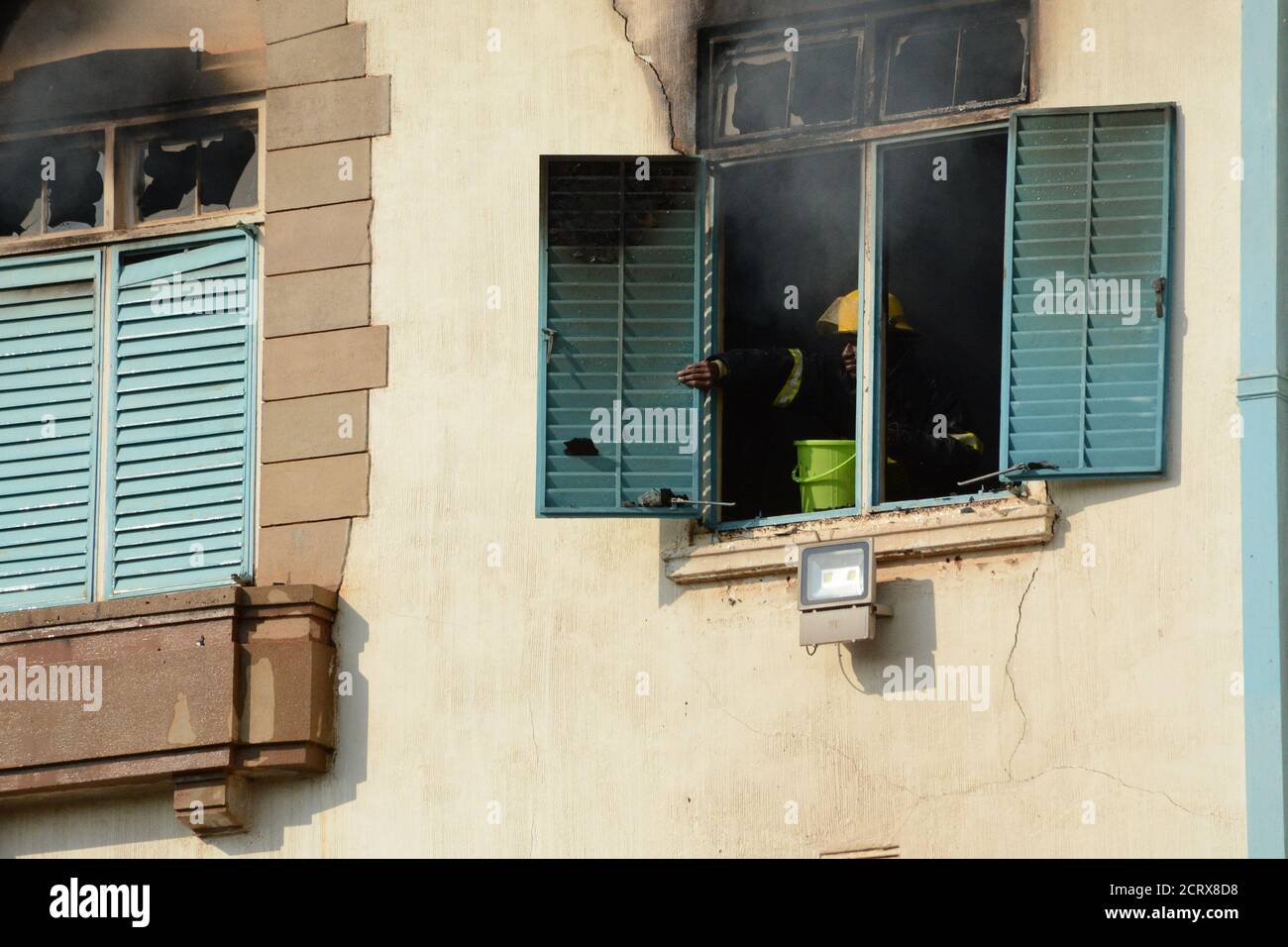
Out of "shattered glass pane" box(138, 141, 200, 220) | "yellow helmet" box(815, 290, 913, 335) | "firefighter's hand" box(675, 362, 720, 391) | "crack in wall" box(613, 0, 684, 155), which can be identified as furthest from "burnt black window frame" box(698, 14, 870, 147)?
"shattered glass pane" box(138, 141, 200, 220)

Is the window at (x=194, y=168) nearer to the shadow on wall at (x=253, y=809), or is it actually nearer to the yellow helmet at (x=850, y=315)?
the shadow on wall at (x=253, y=809)

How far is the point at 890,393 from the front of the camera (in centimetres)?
1012

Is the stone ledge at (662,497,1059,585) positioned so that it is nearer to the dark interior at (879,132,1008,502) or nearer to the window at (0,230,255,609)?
the dark interior at (879,132,1008,502)

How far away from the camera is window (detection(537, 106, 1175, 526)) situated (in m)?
9.21

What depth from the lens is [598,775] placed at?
9742 millimetres

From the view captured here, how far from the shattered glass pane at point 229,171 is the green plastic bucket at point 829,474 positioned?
2.67 metres

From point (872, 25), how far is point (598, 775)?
2946 millimetres

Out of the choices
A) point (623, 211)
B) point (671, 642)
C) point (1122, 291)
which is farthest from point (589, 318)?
point (1122, 291)

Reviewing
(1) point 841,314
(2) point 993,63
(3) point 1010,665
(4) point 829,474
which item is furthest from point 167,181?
(3) point 1010,665

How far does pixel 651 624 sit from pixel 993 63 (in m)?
2.37

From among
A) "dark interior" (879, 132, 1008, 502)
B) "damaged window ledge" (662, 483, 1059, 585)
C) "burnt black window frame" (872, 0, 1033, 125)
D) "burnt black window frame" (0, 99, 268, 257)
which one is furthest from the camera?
"burnt black window frame" (0, 99, 268, 257)

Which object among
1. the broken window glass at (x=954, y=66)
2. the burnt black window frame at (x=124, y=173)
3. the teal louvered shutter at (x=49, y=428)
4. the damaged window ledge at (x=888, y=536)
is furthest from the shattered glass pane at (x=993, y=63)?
the teal louvered shutter at (x=49, y=428)

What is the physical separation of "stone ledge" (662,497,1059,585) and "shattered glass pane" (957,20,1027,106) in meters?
1.49
